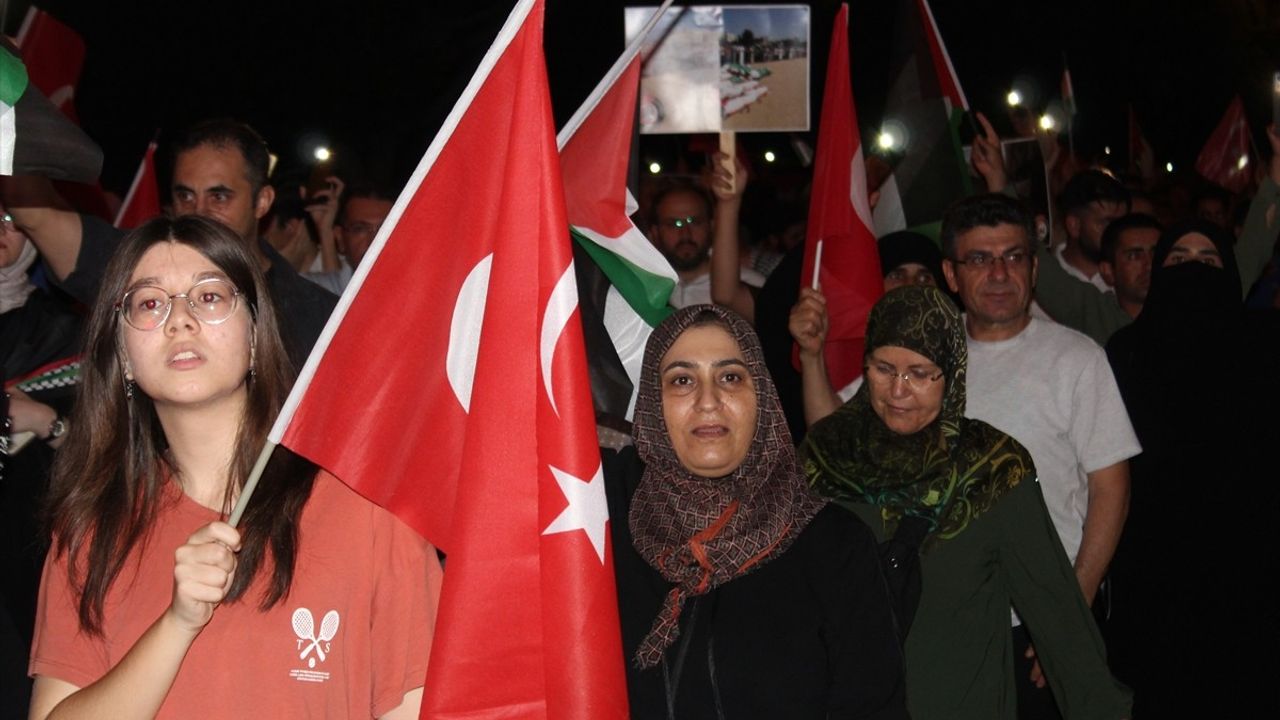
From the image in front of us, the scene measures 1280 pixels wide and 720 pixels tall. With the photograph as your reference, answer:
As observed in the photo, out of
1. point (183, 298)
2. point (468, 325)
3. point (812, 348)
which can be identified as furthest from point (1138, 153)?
point (183, 298)

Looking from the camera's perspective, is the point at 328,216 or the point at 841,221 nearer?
the point at 841,221

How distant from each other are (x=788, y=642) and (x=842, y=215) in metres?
2.64

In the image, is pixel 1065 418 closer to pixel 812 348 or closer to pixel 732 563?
pixel 812 348

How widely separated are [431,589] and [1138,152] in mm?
11541

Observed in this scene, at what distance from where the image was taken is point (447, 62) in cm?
2109

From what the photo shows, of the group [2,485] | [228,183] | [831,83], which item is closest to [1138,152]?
[831,83]

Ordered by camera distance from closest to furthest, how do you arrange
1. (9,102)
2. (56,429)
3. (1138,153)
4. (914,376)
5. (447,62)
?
(9,102) → (56,429) → (914,376) → (1138,153) → (447,62)

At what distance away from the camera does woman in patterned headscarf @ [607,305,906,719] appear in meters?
3.61

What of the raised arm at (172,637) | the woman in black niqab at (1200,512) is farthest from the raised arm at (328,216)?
the raised arm at (172,637)

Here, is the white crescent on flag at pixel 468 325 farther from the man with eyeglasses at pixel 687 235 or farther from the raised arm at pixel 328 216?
the raised arm at pixel 328 216

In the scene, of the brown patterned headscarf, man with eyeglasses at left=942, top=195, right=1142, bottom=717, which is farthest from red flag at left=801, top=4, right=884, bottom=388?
the brown patterned headscarf

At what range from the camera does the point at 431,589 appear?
311 cm

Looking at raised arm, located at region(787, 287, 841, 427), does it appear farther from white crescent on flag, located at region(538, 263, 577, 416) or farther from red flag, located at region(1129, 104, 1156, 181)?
red flag, located at region(1129, 104, 1156, 181)

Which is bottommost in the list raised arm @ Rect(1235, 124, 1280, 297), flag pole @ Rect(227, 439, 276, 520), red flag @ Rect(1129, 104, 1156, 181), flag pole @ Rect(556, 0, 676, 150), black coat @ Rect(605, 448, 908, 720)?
black coat @ Rect(605, 448, 908, 720)
